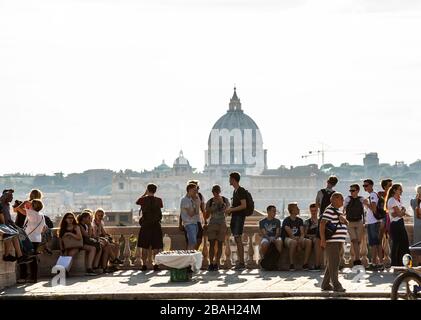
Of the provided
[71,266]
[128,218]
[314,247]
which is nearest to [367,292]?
[314,247]

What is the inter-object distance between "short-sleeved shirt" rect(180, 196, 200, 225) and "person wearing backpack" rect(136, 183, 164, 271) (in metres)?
0.31

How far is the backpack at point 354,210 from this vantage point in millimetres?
19578

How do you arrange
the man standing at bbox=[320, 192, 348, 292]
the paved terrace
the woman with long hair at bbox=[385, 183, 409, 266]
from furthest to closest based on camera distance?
the woman with long hair at bbox=[385, 183, 409, 266] → the man standing at bbox=[320, 192, 348, 292] → the paved terrace

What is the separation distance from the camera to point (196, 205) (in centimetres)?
1978

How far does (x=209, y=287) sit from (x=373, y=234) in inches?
136

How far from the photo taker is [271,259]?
1945 cm

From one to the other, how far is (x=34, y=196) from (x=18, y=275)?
46.1 inches

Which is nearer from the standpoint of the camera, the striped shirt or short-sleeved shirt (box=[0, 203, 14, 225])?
the striped shirt

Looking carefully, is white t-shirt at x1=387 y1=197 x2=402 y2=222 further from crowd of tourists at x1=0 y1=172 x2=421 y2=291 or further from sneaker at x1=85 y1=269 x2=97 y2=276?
sneaker at x1=85 y1=269 x2=97 y2=276

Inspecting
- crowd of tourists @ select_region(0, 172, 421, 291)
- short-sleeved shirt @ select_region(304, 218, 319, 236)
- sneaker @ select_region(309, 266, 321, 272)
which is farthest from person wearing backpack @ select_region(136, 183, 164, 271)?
sneaker @ select_region(309, 266, 321, 272)

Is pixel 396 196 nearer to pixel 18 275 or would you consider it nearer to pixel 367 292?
pixel 367 292

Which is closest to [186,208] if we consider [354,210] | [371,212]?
[354,210]

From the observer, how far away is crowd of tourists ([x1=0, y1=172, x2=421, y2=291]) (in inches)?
753
